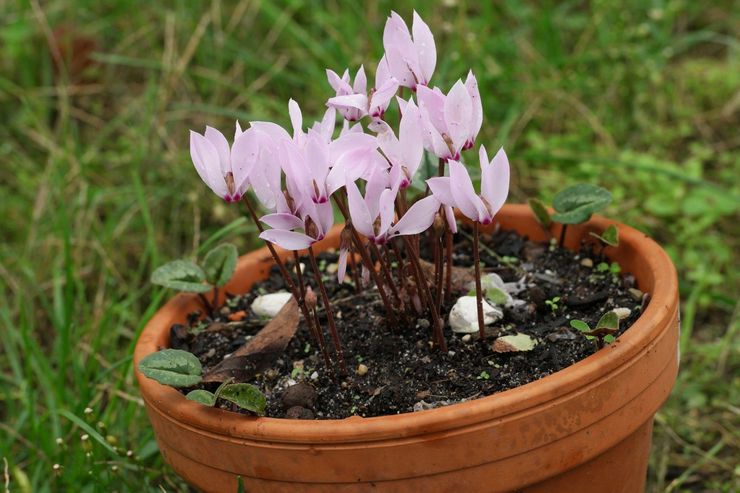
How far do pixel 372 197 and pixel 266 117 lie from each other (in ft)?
4.93

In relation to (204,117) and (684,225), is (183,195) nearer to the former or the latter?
(204,117)

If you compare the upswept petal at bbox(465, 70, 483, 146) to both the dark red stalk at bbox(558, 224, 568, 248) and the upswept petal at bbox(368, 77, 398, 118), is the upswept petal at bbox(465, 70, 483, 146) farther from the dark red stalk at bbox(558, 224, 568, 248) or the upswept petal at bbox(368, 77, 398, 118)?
the dark red stalk at bbox(558, 224, 568, 248)

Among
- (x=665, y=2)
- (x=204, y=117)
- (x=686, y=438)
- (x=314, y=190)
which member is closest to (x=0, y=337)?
(x=204, y=117)

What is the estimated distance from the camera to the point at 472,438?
3.49 feet

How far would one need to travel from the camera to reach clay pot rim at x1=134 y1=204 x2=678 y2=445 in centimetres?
106

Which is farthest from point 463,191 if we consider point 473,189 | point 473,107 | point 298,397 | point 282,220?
point 298,397

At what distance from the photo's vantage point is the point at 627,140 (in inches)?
110

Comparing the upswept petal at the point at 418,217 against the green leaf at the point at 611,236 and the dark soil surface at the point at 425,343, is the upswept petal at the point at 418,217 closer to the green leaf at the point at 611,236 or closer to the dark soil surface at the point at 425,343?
the dark soil surface at the point at 425,343

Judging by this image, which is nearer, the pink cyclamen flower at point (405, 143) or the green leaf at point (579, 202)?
the pink cyclamen flower at point (405, 143)

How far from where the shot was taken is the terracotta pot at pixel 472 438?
1062 mm

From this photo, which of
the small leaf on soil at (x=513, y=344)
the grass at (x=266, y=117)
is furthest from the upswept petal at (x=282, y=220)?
the grass at (x=266, y=117)

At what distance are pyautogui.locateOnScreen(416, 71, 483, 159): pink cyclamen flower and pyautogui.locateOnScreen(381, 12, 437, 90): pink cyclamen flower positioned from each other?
0.08 metres

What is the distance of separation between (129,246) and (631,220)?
1.35 m

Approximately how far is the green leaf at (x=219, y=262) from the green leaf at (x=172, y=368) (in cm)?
26
